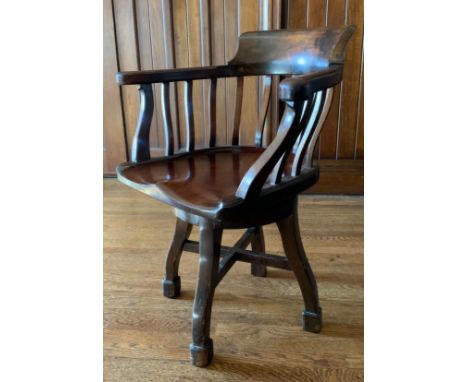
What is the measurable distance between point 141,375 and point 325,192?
1.60 m

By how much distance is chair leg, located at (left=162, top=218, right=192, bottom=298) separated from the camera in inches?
55.7

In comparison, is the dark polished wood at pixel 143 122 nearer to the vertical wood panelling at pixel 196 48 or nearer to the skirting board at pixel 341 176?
the vertical wood panelling at pixel 196 48

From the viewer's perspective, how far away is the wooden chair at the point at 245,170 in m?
0.97

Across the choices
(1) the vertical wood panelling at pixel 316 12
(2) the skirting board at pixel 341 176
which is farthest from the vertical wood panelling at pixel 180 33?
(2) the skirting board at pixel 341 176

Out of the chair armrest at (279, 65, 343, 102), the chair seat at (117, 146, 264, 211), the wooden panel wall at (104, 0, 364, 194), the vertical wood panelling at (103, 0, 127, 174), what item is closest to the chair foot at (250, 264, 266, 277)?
the chair seat at (117, 146, 264, 211)

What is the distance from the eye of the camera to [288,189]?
110 cm

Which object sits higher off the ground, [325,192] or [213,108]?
[213,108]

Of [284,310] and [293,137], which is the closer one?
[293,137]

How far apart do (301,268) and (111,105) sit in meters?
1.80

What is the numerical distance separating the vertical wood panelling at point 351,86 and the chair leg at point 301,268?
1246mm
